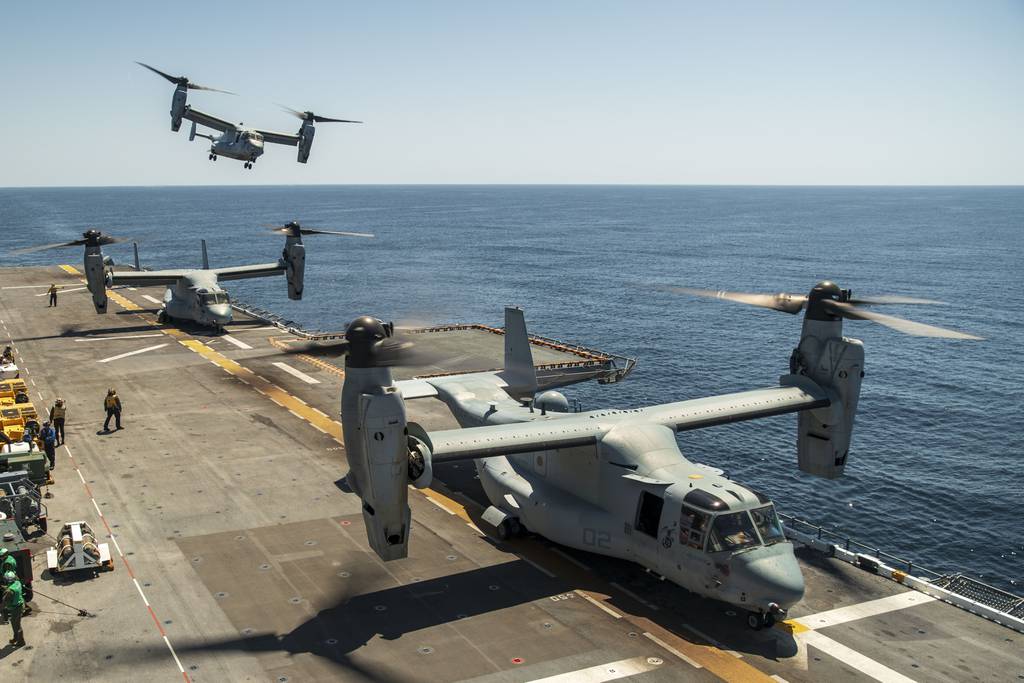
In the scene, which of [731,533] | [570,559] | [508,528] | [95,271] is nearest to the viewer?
[731,533]

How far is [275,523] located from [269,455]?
6929 mm

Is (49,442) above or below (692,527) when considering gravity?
below

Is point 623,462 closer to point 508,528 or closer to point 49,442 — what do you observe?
point 508,528

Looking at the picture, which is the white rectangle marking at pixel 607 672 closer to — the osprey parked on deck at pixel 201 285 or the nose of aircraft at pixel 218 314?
the osprey parked on deck at pixel 201 285

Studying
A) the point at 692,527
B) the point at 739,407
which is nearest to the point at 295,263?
the point at 739,407

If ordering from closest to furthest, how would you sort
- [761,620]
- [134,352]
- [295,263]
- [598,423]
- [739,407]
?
1. [761,620]
2. [598,423]
3. [739,407]
4. [134,352]
5. [295,263]

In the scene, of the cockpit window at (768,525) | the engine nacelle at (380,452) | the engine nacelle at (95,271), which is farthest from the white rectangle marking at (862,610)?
the engine nacelle at (95,271)

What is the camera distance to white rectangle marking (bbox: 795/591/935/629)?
2044cm

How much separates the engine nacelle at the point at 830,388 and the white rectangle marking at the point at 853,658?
798 centimetres

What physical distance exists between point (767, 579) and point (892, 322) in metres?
8.38

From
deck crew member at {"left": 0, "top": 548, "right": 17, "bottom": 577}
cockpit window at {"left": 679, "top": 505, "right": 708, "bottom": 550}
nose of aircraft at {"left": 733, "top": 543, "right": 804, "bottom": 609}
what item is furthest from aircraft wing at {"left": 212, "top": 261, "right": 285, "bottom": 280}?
nose of aircraft at {"left": 733, "top": 543, "right": 804, "bottom": 609}

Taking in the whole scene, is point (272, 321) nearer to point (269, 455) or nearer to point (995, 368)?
point (269, 455)

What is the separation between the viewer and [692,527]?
65.9 feet

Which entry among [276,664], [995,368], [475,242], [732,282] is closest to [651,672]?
[276,664]
